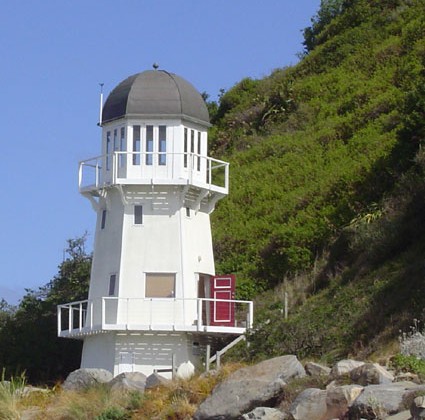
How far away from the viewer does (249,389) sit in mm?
27156

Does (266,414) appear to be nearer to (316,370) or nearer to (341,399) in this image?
(341,399)

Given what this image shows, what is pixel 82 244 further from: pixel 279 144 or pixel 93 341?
pixel 279 144

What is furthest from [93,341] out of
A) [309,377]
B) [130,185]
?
[309,377]

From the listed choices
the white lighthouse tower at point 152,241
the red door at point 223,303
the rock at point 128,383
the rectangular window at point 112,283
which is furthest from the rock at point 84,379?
the red door at point 223,303

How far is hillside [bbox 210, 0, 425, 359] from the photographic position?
1491 inches

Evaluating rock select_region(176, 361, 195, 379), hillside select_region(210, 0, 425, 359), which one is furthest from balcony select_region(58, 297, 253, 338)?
rock select_region(176, 361, 195, 379)

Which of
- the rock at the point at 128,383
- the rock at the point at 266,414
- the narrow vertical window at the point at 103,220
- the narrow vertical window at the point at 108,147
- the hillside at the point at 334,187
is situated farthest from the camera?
the narrow vertical window at the point at 103,220

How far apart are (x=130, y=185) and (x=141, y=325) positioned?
4851 mm

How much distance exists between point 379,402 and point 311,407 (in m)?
1.92

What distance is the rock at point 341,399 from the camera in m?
24.3

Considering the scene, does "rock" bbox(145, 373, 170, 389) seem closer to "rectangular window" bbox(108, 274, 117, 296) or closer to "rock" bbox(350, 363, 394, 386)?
"rock" bbox(350, 363, 394, 386)

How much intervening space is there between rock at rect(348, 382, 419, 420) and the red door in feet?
57.2

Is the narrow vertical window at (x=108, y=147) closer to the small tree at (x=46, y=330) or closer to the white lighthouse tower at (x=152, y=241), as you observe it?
the white lighthouse tower at (x=152, y=241)

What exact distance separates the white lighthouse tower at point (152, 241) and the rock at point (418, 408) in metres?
19.2
